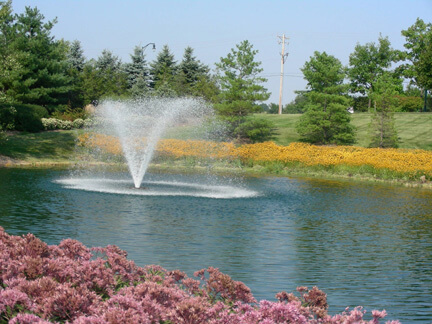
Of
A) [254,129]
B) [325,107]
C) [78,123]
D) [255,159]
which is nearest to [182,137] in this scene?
[254,129]

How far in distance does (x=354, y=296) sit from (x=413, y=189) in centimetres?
2082

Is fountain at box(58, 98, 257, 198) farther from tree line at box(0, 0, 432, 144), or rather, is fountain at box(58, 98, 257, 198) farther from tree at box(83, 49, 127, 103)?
tree at box(83, 49, 127, 103)

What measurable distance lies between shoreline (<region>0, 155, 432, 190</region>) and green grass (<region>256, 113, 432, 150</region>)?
11.7 meters

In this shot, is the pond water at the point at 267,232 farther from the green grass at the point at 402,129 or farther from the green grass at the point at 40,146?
the green grass at the point at 402,129

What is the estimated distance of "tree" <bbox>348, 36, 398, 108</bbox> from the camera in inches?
2859

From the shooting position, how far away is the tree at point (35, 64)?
46.9 metres

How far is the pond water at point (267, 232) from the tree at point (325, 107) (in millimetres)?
22480

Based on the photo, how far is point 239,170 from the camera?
117 ft

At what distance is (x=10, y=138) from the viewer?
3738cm

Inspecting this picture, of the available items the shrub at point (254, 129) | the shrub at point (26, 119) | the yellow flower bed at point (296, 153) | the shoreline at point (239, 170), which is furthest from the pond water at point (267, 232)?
the shrub at point (254, 129)

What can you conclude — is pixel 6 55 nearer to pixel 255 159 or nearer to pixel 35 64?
pixel 35 64

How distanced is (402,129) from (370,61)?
24540 millimetres

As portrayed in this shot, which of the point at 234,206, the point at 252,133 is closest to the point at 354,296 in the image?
the point at 234,206

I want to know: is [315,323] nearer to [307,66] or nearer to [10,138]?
[10,138]
